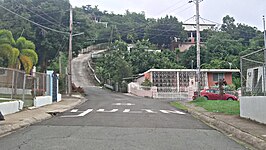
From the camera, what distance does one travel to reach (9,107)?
55.8 feet

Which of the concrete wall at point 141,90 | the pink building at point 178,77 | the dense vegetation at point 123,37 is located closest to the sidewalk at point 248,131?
the dense vegetation at point 123,37

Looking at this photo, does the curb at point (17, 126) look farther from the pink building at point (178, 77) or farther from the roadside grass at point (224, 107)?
the pink building at point (178, 77)

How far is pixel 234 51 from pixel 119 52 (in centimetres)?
1843

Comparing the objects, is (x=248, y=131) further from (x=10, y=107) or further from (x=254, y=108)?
(x=10, y=107)

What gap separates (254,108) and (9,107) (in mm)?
10684

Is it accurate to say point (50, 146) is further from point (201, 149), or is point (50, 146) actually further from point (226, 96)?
point (226, 96)

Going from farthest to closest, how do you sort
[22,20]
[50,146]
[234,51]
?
[234,51], [22,20], [50,146]

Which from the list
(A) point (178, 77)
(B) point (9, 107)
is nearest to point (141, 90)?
(A) point (178, 77)

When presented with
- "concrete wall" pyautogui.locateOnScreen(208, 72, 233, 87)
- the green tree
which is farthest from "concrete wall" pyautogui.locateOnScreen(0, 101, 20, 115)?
the green tree

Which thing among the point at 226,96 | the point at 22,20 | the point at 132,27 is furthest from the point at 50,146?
the point at 132,27

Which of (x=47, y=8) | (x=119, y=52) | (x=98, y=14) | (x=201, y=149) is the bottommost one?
(x=201, y=149)

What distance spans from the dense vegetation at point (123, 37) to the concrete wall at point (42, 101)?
9514 mm

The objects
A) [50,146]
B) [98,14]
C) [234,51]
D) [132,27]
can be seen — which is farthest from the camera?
[98,14]

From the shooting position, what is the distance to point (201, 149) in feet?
28.7
